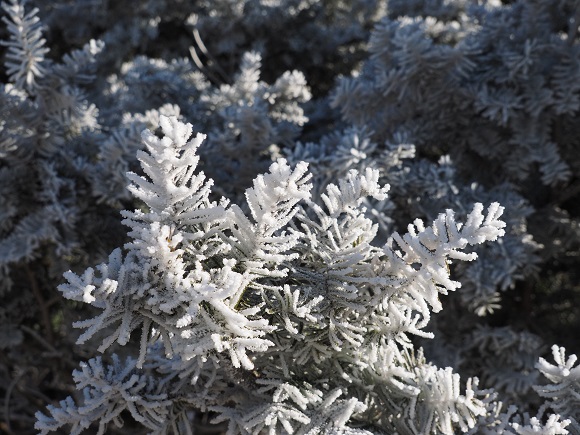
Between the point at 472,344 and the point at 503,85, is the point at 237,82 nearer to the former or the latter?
the point at 503,85

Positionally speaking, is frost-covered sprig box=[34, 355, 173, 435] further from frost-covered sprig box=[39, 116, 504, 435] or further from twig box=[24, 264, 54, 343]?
twig box=[24, 264, 54, 343]

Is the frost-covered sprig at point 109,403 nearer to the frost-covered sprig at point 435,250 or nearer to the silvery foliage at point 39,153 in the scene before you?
the frost-covered sprig at point 435,250

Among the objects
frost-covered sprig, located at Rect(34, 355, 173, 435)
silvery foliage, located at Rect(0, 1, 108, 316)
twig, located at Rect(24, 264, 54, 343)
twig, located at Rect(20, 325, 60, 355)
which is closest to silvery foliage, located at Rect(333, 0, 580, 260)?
silvery foliage, located at Rect(0, 1, 108, 316)

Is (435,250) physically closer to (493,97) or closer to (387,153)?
(387,153)

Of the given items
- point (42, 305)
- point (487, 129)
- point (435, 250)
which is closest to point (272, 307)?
point (435, 250)

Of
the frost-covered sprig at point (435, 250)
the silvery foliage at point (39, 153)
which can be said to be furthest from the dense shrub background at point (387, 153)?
the frost-covered sprig at point (435, 250)
